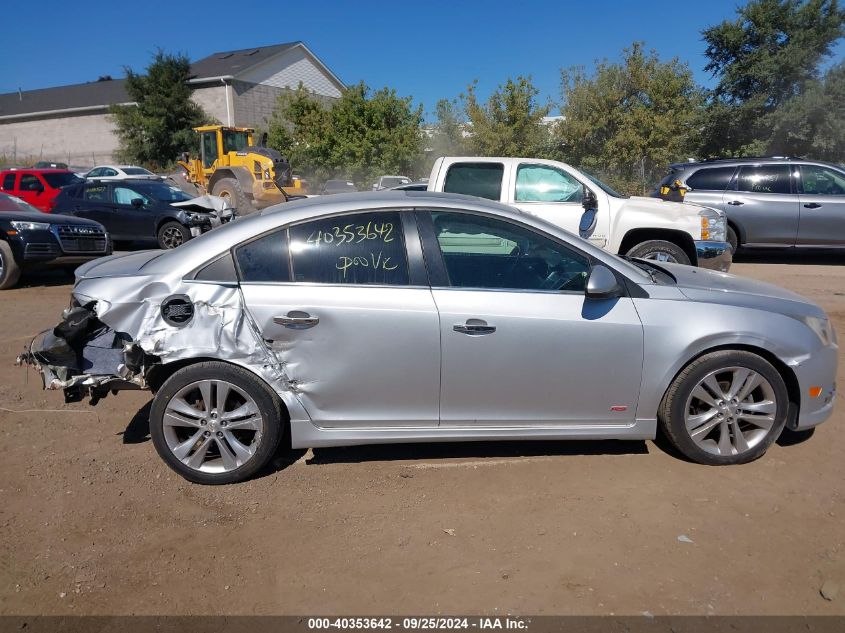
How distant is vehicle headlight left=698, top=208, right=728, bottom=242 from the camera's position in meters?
8.41

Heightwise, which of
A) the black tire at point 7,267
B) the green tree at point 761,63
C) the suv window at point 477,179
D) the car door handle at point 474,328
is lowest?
the black tire at point 7,267

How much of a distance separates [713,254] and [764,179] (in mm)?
4751

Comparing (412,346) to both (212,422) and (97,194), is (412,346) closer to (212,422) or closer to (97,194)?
(212,422)

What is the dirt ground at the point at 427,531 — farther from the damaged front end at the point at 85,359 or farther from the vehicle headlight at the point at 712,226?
the vehicle headlight at the point at 712,226

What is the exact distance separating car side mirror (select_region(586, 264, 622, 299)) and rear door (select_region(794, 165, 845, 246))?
31.7ft

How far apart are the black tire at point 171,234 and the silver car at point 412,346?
10425 mm

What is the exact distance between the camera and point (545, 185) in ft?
28.6

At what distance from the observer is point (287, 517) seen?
145 inches

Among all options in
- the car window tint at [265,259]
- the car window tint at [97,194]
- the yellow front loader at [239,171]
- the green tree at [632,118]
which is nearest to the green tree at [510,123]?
the green tree at [632,118]

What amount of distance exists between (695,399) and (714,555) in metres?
1.06

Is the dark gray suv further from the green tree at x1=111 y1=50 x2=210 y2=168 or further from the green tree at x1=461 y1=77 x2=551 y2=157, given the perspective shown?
the green tree at x1=111 y1=50 x2=210 y2=168

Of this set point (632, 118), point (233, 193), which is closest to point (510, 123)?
point (632, 118)

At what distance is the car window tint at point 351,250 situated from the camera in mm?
3957

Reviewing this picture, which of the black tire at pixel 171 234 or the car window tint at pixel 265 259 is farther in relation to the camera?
the black tire at pixel 171 234
